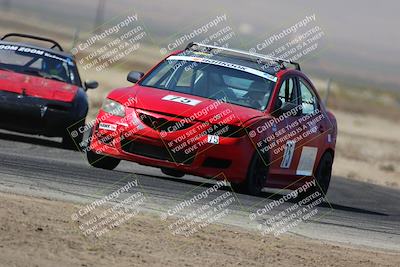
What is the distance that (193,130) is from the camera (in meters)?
11.0

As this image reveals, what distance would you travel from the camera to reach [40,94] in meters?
14.5

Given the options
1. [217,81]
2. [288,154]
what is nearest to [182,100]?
[217,81]

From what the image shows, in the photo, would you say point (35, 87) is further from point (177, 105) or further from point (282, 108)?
point (282, 108)

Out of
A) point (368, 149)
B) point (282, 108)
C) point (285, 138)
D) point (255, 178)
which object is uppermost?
point (282, 108)

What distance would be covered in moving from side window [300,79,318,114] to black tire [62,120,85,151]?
3277 mm

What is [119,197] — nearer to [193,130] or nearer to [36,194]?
[36,194]

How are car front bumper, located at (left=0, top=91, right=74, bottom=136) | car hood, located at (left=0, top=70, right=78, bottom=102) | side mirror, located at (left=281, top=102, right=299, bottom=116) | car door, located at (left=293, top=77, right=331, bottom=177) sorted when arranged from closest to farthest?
side mirror, located at (left=281, top=102, right=299, bottom=116)
car door, located at (left=293, top=77, right=331, bottom=177)
car front bumper, located at (left=0, top=91, right=74, bottom=136)
car hood, located at (left=0, top=70, right=78, bottom=102)

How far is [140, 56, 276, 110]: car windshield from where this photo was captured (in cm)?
1214

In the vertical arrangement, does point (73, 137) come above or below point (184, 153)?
below

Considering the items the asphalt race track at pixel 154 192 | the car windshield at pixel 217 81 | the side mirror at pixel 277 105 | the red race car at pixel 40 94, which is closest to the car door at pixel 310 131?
the side mirror at pixel 277 105

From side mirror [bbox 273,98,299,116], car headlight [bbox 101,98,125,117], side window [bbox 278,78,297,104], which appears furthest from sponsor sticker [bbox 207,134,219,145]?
side window [bbox 278,78,297,104]

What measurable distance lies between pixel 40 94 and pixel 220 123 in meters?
4.06

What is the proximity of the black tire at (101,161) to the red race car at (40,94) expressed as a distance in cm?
256

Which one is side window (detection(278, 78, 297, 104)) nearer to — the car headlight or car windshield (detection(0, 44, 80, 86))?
the car headlight
